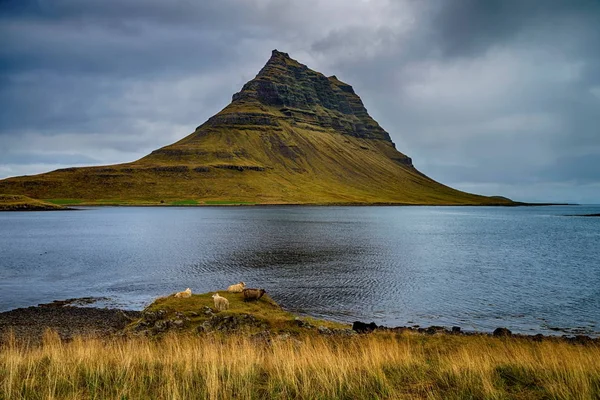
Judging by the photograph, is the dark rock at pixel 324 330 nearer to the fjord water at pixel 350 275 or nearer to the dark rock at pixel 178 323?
the fjord water at pixel 350 275

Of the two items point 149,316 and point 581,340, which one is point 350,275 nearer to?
point 581,340

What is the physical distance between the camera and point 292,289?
39688 millimetres

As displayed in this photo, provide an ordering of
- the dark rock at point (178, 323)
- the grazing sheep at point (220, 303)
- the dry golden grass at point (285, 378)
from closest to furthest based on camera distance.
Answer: the dry golden grass at point (285, 378), the dark rock at point (178, 323), the grazing sheep at point (220, 303)

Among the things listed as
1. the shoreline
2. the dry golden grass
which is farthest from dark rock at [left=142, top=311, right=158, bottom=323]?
the dry golden grass

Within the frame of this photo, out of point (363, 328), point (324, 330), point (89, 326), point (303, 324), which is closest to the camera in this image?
point (324, 330)

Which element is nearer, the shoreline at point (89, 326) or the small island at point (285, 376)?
the small island at point (285, 376)

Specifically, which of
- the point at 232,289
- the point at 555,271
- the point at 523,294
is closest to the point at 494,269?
the point at 555,271

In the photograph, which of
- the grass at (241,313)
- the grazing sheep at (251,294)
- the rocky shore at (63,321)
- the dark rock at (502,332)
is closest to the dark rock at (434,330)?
the dark rock at (502,332)

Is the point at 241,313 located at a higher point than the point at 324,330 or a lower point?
Result: higher

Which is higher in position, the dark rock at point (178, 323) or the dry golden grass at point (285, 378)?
the dry golden grass at point (285, 378)

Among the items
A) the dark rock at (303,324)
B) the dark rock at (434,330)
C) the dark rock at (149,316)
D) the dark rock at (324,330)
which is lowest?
the dark rock at (434,330)

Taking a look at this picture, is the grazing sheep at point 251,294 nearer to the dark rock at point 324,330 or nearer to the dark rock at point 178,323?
the dark rock at point 178,323

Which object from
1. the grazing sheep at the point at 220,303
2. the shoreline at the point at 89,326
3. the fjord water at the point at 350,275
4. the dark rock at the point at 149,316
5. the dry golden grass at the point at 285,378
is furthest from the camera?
the fjord water at the point at 350,275

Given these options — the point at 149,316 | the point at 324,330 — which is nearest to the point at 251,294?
the point at 149,316
